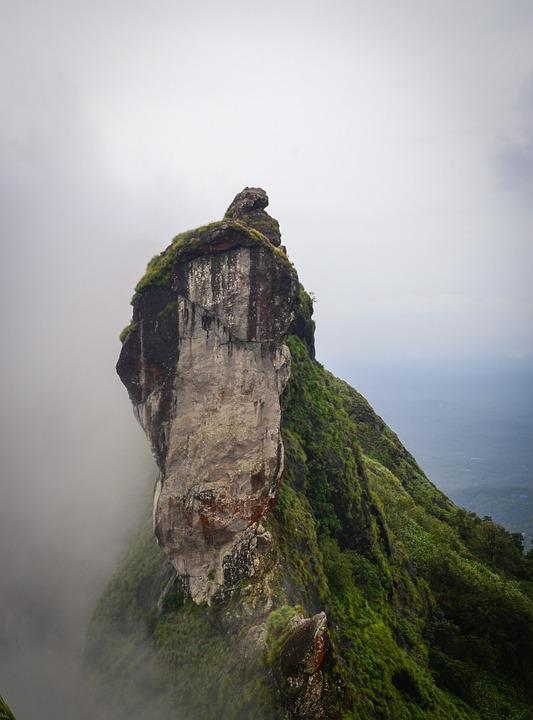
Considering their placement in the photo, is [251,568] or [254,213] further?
[254,213]

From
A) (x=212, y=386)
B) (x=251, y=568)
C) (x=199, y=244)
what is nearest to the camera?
(x=251, y=568)

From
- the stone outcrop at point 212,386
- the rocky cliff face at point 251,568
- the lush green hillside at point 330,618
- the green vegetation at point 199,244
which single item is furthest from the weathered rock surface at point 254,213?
the lush green hillside at point 330,618

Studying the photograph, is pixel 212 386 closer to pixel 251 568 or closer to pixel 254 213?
pixel 251 568

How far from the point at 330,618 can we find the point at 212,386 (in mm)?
18317

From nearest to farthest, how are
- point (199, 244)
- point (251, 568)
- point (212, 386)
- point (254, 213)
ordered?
point (251, 568) < point (199, 244) < point (212, 386) < point (254, 213)

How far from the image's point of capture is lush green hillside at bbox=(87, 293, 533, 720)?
73.8 ft

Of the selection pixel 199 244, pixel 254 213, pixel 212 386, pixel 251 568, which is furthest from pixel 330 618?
pixel 254 213

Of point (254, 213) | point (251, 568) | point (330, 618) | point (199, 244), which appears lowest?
point (330, 618)

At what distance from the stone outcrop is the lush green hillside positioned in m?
3.24

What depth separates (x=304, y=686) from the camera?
18.8m

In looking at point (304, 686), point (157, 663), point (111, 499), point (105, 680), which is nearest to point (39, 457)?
point (111, 499)

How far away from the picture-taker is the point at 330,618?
26.5 metres

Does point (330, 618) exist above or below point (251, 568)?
below

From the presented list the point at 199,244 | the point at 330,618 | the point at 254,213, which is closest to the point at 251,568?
the point at 330,618
